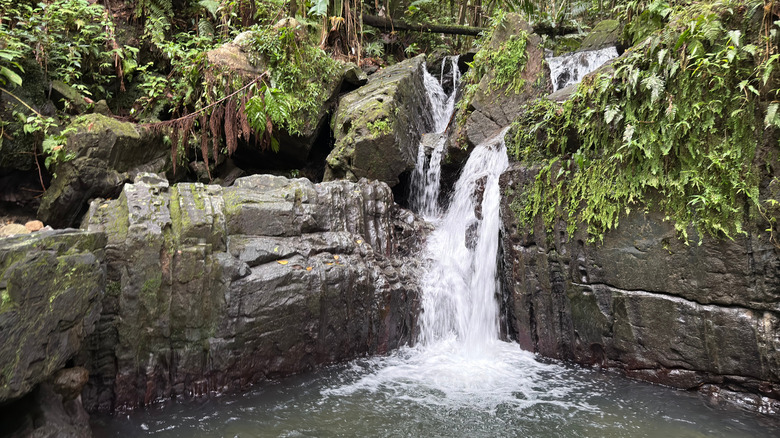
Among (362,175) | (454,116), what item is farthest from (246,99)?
(454,116)

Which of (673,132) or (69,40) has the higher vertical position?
(69,40)

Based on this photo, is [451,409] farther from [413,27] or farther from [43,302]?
[413,27]

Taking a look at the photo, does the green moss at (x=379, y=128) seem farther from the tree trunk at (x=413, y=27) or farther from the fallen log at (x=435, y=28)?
the tree trunk at (x=413, y=27)

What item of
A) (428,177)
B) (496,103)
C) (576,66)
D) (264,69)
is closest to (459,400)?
(428,177)

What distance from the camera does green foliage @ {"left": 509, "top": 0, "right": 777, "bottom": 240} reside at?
4438mm

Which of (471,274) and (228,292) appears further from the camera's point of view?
(471,274)

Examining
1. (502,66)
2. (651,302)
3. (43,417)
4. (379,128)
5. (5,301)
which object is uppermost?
(502,66)

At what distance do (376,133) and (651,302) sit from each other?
5572 mm

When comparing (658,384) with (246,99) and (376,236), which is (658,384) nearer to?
(376,236)

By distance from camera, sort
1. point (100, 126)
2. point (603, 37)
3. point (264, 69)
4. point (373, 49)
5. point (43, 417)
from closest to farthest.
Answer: point (43, 417) → point (100, 126) → point (264, 69) → point (603, 37) → point (373, 49)

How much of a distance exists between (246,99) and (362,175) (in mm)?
2787

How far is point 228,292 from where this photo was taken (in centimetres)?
500

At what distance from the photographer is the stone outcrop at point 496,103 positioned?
8578mm

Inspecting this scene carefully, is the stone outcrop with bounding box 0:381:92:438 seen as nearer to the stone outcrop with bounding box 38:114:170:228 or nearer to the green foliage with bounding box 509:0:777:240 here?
the stone outcrop with bounding box 38:114:170:228
